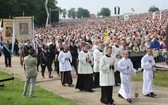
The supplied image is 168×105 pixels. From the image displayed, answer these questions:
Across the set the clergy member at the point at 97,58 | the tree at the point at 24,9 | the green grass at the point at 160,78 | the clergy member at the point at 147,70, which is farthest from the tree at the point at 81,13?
the clergy member at the point at 147,70

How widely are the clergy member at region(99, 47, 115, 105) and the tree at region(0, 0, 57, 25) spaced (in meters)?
71.2

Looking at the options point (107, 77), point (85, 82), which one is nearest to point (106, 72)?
point (107, 77)

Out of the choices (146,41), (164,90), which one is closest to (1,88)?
(164,90)

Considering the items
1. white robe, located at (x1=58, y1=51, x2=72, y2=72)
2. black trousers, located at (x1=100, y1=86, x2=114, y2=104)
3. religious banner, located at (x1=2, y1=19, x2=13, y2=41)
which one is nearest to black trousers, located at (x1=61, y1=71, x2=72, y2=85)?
white robe, located at (x1=58, y1=51, x2=72, y2=72)

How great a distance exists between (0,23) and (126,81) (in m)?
26.0

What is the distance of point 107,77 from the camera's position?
15.9 m

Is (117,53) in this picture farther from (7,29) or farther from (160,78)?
(7,29)

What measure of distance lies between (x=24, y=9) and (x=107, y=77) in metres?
77.1

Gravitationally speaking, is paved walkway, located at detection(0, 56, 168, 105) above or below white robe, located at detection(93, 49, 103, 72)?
below

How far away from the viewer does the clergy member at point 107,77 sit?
15.9m

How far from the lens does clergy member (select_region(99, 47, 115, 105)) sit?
1585 centimetres

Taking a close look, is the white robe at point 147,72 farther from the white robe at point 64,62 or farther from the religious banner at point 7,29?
the religious banner at point 7,29

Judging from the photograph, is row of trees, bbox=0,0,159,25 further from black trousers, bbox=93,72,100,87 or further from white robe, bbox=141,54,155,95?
white robe, bbox=141,54,155,95

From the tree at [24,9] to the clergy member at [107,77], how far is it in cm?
7118
